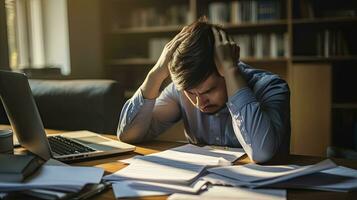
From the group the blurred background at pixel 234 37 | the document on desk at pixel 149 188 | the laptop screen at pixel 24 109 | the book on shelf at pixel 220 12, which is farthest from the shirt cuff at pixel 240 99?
the book on shelf at pixel 220 12

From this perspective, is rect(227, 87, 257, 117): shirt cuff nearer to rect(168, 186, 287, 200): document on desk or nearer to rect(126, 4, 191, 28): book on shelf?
rect(168, 186, 287, 200): document on desk

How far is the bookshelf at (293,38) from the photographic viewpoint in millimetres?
3023

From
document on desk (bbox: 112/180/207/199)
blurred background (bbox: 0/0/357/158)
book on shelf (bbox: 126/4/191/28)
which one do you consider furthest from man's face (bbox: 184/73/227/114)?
book on shelf (bbox: 126/4/191/28)

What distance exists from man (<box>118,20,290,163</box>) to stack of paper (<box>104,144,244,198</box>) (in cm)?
10

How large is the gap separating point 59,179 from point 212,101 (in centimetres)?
57

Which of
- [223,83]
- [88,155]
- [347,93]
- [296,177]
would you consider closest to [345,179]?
[296,177]

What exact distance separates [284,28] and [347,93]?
2.32 feet

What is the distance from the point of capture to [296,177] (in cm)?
81

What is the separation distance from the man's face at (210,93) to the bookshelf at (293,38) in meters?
1.71

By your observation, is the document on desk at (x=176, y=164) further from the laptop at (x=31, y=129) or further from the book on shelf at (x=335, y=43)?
the book on shelf at (x=335, y=43)

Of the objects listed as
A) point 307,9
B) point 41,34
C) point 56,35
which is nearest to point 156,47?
point 56,35

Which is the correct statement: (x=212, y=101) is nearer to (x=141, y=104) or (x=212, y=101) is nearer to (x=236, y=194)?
(x=141, y=104)

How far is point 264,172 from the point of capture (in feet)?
2.87

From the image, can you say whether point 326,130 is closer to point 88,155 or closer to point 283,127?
point 283,127
